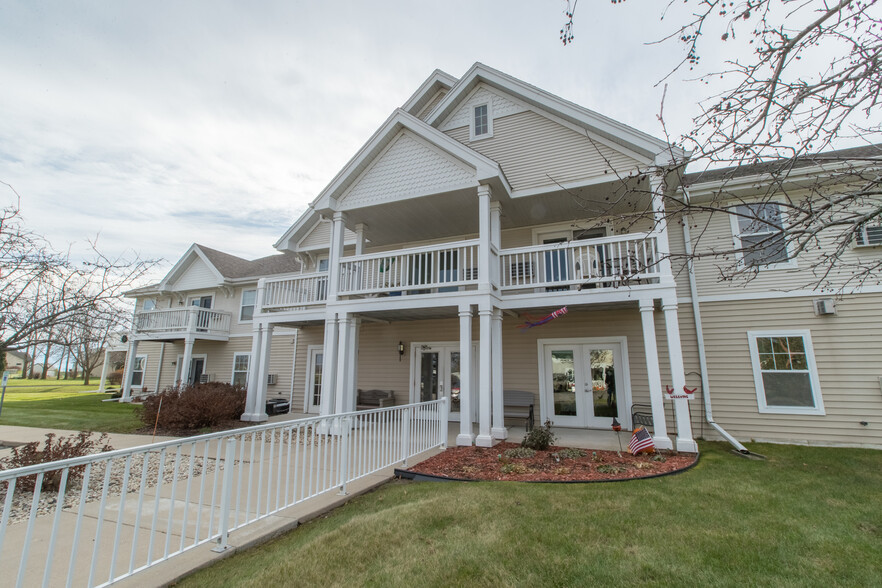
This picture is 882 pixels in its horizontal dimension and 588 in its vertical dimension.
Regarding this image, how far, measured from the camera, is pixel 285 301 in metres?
11.1

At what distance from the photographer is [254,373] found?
11.7 meters

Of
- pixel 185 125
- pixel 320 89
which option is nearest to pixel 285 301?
pixel 185 125

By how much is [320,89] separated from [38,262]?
231 inches

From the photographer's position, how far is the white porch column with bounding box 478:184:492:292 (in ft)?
26.5

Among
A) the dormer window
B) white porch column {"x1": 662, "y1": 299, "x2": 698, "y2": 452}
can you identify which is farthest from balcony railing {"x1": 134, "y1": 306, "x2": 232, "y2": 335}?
white porch column {"x1": 662, "y1": 299, "x2": 698, "y2": 452}

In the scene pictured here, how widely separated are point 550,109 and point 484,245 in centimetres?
434

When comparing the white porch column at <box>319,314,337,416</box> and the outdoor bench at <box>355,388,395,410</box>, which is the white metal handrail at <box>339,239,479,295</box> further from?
the outdoor bench at <box>355,388,395,410</box>

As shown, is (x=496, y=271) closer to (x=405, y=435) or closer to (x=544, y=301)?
(x=544, y=301)

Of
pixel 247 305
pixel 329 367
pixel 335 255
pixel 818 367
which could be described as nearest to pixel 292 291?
pixel 335 255

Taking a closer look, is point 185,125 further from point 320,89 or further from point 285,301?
point 285,301

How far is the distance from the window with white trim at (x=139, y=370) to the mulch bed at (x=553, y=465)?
18.7 meters

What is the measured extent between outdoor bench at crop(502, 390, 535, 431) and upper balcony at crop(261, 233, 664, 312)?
253 cm

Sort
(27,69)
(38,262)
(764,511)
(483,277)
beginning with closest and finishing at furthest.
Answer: (764,511)
(38,262)
(27,69)
(483,277)

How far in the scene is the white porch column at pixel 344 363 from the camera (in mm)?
9055
